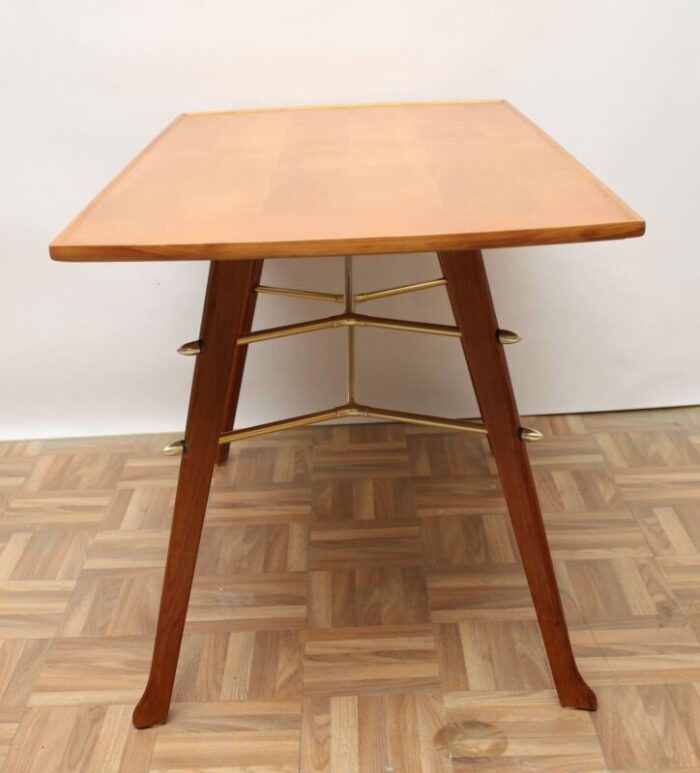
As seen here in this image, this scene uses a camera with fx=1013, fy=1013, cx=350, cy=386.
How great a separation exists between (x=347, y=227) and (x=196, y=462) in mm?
434

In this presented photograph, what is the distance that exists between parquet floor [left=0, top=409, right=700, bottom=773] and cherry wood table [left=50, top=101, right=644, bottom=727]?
0.10 m

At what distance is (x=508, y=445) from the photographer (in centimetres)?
Answer: 141

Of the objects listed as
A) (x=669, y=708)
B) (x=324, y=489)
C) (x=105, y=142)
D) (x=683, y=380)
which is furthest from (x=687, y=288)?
(x=105, y=142)

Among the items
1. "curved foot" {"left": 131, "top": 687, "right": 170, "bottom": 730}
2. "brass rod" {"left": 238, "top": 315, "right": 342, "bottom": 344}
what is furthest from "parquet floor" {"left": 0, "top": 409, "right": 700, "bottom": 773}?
"brass rod" {"left": 238, "top": 315, "right": 342, "bottom": 344}

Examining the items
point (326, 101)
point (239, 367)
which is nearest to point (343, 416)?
point (239, 367)

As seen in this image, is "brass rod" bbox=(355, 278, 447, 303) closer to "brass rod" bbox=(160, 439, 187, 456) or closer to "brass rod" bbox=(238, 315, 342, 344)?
"brass rod" bbox=(238, 315, 342, 344)

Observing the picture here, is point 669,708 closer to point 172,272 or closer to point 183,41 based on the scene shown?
point 172,272

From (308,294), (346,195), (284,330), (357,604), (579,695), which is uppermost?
(346,195)

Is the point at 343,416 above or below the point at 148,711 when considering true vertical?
above

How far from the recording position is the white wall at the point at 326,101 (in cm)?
207

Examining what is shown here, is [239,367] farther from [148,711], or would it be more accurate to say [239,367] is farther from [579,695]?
[579,695]

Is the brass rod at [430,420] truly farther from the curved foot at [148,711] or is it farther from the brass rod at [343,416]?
the curved foot at [148,711]

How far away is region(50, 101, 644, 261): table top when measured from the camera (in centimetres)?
114

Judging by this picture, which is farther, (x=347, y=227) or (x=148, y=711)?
(x=148, y=711)
